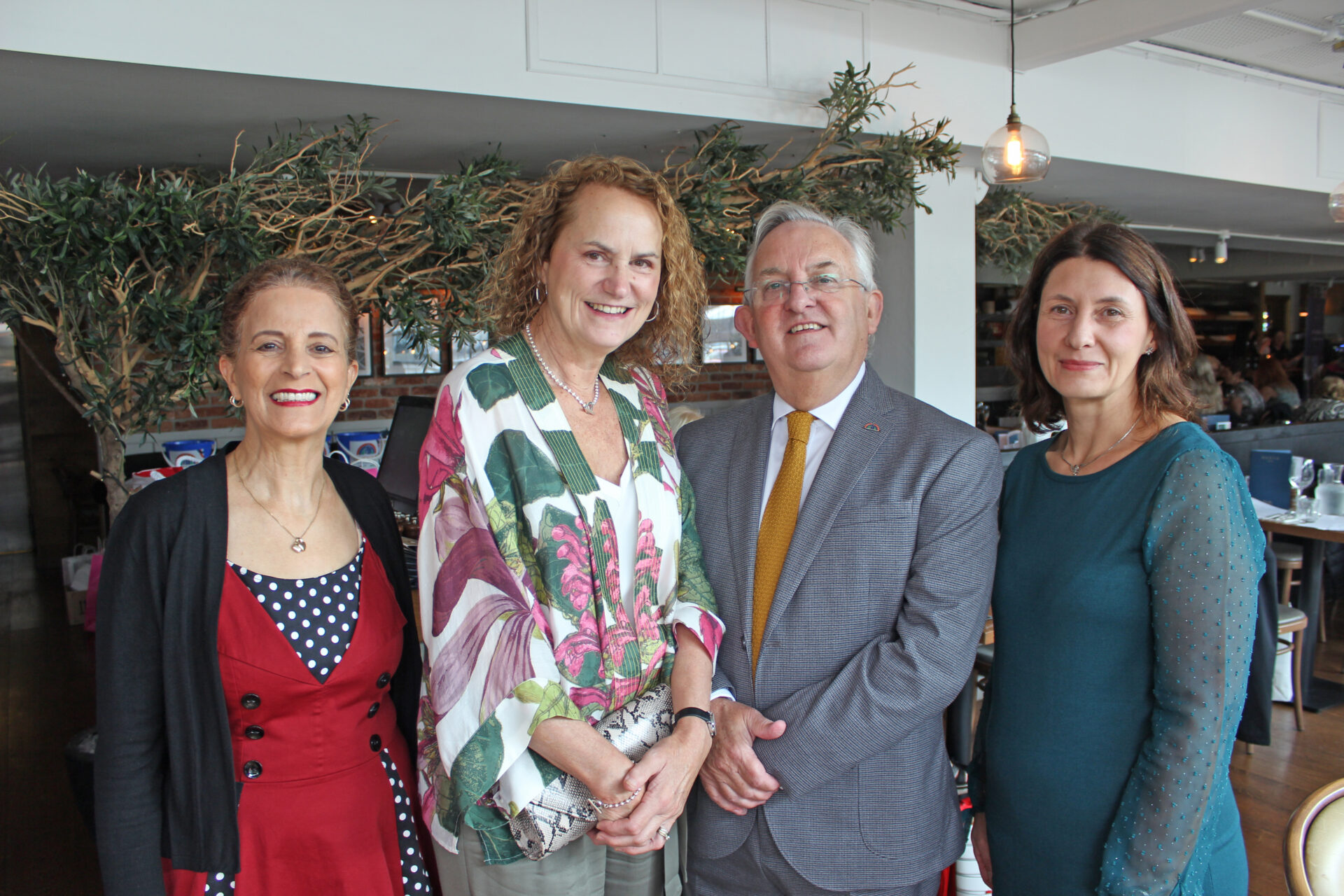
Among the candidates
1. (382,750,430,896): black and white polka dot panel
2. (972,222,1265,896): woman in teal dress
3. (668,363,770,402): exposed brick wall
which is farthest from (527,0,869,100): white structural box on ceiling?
(668,363,770,402): exposed brick wall

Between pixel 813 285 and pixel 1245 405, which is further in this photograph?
pixel 1245 405

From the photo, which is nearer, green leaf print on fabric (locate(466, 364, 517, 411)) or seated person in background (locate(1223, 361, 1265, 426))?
green leaf print on fabric (locate(466, 364, 517, 411))

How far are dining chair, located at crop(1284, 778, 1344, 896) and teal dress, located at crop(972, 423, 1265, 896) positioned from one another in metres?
0.10

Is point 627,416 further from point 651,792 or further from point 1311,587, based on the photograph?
point 1311,587

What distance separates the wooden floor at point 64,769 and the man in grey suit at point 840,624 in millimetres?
1880

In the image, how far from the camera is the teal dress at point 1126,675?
1.40 meters

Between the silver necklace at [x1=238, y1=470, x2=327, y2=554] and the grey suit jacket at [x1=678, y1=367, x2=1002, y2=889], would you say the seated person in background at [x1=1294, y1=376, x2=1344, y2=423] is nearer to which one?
the grey suit jacket at [x1=678, y1=367, x2=1002, y2=889]

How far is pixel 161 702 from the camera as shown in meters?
1.41

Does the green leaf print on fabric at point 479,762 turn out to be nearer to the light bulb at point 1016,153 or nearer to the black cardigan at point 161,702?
the black cardigan at point 161,702

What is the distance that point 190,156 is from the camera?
4.13 metres

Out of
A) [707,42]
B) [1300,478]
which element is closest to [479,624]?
[707,42]

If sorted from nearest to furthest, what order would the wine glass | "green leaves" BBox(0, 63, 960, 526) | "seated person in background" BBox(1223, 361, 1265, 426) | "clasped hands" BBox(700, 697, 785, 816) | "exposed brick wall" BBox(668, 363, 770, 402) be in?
"clasped hands" BBox(700, 697, 785, 816) → "green leaves" BBox(0, 63, 960, 526) → the wine glass → "seated person in background" BBox(1223, 361, 1265, 426) → "exposed brick wall" BBox(668, 363, 770, 402)

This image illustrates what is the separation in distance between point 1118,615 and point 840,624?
462 millimetres

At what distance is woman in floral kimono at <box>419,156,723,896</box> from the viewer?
1.39 m
